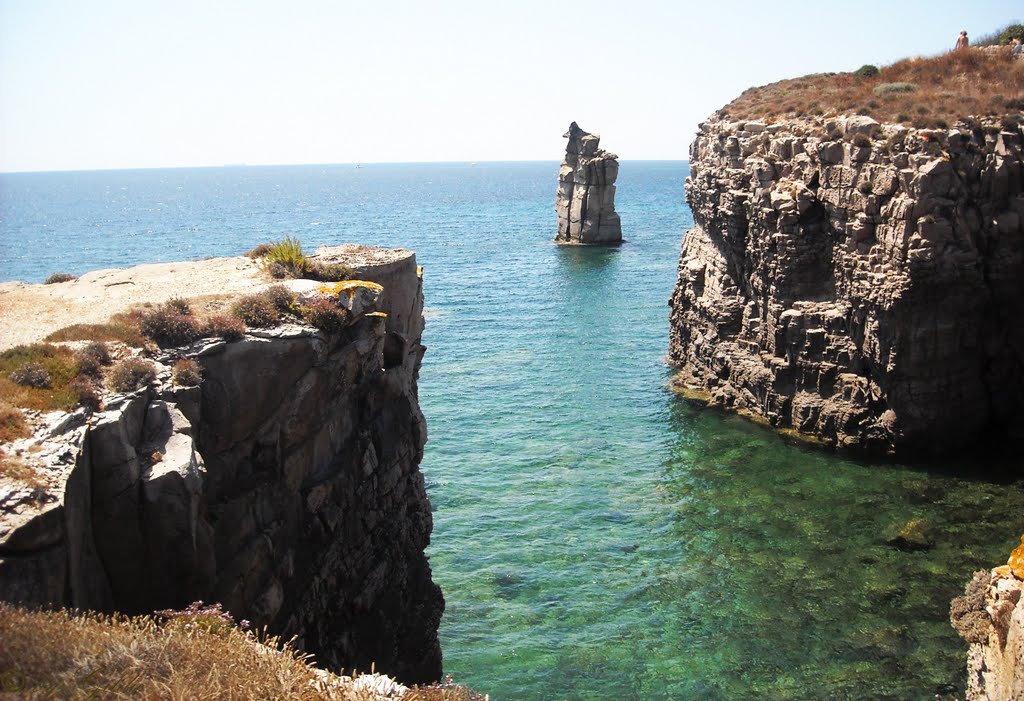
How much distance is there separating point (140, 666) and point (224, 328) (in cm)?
1035

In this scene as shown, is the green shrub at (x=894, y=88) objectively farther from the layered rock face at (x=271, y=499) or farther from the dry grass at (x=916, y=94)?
the layered rock face at (x=271, y=499)

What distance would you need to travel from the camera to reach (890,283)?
42.6 m

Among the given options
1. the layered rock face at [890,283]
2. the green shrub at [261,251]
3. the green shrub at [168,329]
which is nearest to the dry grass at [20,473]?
the green shrub at [168,329]

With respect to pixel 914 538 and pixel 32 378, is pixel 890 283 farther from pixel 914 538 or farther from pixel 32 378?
pixel 32 378

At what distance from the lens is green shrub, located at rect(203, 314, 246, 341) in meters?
A: 20.5

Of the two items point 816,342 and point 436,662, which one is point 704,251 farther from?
point 436,662

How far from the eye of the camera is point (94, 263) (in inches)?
4390

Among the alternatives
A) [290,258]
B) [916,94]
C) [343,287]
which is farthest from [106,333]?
[916,94]

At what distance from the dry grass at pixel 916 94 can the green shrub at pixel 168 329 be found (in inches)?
1484

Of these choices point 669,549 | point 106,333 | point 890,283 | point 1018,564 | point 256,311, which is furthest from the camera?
point 890,283

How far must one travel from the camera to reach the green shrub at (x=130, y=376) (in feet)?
59.5

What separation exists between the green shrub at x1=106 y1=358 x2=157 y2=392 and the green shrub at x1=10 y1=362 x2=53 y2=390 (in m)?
1.13

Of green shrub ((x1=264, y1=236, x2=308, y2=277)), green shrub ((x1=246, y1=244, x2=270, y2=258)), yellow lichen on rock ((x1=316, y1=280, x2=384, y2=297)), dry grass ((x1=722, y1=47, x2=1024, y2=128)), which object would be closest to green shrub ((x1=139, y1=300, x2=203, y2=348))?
yellow lichen on rock ((x1=316, y1=280, x2=384, y2=297))

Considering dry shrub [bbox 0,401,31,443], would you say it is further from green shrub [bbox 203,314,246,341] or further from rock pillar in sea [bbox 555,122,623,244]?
rock pillar in sea [bbox 555,122,623,244]
